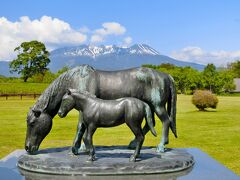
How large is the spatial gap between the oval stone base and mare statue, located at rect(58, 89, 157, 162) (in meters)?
0.22

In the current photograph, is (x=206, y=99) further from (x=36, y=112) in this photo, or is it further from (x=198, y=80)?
(x=198, y=80)

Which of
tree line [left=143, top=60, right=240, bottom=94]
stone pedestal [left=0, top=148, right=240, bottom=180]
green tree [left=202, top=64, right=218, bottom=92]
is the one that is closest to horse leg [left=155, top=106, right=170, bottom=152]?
stone pedestal [left=0, top=148, right=240, bottom=180]

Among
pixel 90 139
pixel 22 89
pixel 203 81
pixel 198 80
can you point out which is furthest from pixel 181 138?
pixel 198 80

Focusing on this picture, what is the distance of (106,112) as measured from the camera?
507cm

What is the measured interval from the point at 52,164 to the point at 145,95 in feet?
6.05

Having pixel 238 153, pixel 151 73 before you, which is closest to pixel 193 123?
pixel 238 153

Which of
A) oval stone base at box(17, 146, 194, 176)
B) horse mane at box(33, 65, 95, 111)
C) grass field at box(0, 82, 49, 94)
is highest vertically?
horse mane at box(33, 65, 95, 111)

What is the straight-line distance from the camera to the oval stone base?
15.7 ft

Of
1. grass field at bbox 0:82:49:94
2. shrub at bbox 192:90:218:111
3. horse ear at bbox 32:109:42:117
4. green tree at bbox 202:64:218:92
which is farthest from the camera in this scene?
green tree at bbox 202:64:218:92

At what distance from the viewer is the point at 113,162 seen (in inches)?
199

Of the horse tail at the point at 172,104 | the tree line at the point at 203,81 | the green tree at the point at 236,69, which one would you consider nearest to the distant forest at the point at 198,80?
the tree line at the point at 203,81

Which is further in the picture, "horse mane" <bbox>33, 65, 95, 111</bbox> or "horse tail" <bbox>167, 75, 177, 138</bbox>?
"horse tail" <bbox>167, 75, 177, 138</bbox>

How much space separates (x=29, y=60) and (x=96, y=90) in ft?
199

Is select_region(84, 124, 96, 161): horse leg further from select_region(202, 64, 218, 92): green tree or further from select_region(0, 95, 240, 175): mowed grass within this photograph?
select_region(202, 64, 218, 92): green tree
